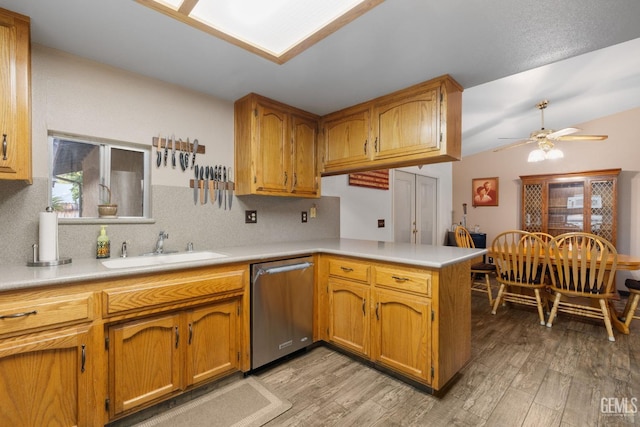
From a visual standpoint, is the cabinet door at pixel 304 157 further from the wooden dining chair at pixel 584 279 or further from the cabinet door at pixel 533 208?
the cabinet door at pixel 533 208

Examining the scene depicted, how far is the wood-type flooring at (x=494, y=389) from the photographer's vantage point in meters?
1.62

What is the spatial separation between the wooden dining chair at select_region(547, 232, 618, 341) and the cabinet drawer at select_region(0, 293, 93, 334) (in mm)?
3709

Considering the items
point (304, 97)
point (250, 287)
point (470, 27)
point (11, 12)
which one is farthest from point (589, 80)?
point (11, 12)

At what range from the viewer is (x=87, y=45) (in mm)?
1695

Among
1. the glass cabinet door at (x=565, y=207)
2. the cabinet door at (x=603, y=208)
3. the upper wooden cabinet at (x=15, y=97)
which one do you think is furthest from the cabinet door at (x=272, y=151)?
the cabinet door at (x=603, y=208)

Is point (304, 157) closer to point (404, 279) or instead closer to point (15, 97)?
point (404, 279)

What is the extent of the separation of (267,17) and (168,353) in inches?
75.9

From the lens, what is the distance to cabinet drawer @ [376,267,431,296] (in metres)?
1.78

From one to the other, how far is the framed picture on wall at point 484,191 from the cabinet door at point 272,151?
4584 millimetres

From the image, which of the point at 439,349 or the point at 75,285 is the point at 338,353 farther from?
→ the point at 75,285

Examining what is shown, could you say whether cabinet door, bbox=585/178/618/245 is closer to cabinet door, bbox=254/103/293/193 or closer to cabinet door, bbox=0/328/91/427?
cabinet door, bbox=254/103/293/193

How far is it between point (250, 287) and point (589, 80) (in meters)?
4.24

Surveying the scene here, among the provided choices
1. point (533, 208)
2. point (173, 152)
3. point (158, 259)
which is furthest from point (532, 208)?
point (158, 259)

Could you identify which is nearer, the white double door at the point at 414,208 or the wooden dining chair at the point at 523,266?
the wooden dining chair at the point at 523,266
